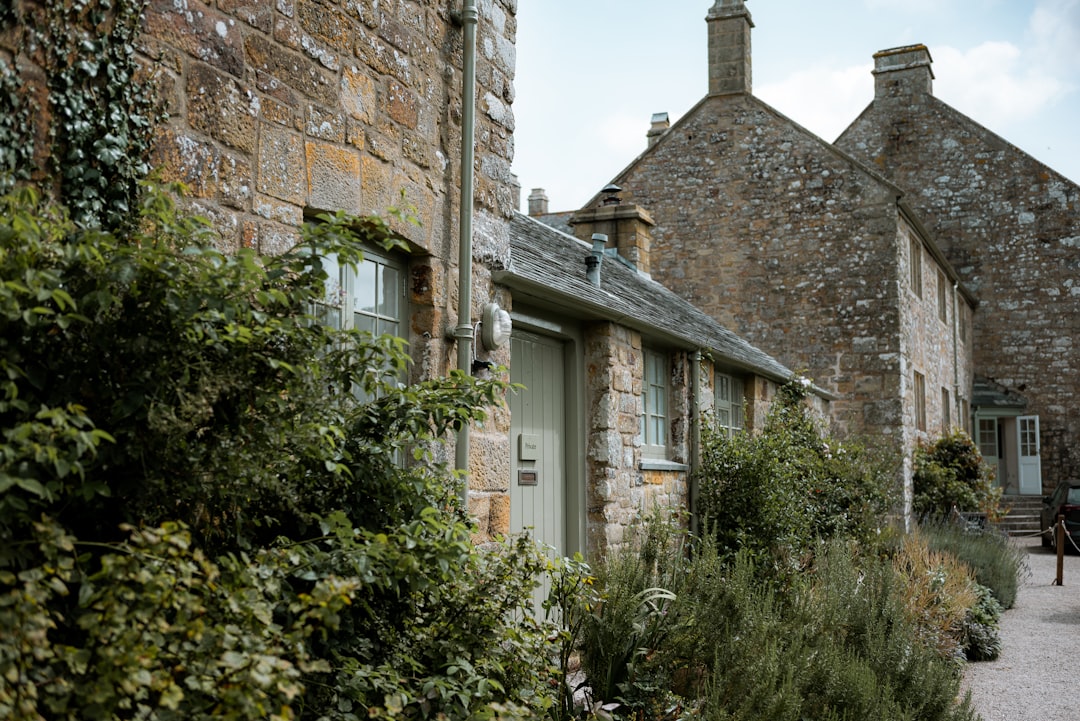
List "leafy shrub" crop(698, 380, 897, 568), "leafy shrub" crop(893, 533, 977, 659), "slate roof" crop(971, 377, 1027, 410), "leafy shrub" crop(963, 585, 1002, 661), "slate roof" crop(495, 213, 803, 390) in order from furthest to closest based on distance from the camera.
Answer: "slate roof" crop(971, 377, 1027, 410) < "leafy shrub" crop(698, 380, 897, 568) < "leafy shrub" crop(963, 585, 1002, 661) < "leafy shrub" crop(893, 533, 977, 659) < "slate roof" crop(495, 213, 803, 390)

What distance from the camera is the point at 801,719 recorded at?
16.3 feet

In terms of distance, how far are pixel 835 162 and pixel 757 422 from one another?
19.8ft

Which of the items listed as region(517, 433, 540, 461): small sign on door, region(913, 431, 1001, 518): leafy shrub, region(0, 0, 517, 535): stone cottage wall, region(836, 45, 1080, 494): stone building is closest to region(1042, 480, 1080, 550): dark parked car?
region(913, 431, 1001, 518): leafy shrub

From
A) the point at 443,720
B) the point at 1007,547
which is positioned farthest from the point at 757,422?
the point at 443,720

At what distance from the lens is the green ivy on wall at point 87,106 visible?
10.2 ft

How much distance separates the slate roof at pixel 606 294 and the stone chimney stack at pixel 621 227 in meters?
0.29

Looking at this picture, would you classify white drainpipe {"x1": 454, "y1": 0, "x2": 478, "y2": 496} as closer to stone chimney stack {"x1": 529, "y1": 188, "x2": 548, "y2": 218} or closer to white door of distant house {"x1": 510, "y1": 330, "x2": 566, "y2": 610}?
white door of distant house {"x1": 510, "y1": 330, "x2": 566, "y2": 610}

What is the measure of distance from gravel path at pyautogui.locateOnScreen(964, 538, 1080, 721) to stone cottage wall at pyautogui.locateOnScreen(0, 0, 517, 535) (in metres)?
3.74

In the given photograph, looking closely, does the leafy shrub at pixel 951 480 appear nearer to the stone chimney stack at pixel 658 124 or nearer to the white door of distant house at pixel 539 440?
the stone chimney stack at pixel 658 124

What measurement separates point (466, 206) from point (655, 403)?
4291 mm

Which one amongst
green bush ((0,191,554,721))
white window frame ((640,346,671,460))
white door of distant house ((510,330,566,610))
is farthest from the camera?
white window frame ((640,346,671,460))

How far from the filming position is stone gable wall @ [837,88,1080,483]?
2100 cm

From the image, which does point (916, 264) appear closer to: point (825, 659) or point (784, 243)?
point (784, 243)

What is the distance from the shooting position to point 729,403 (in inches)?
445
